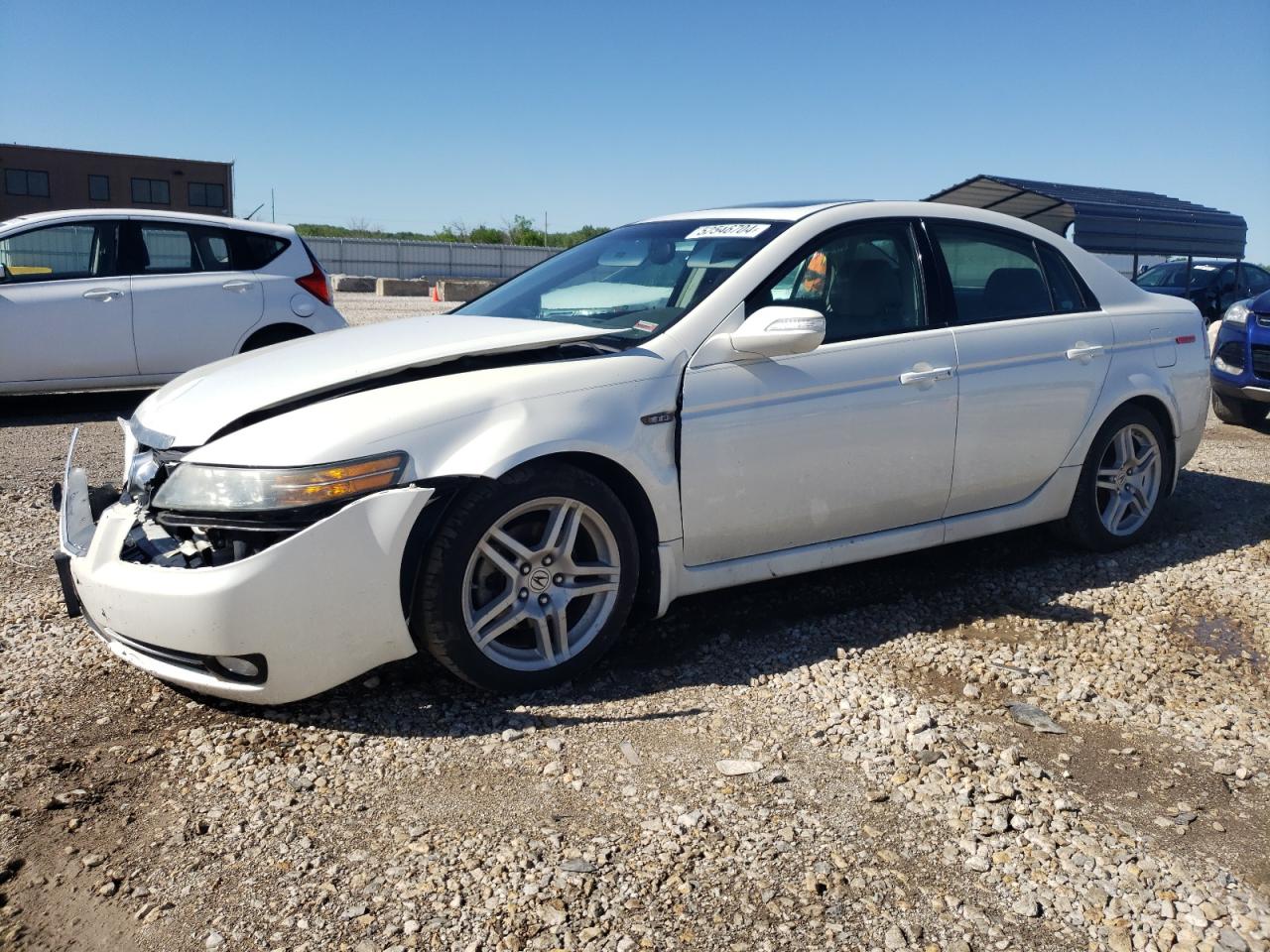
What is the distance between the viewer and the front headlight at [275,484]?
3148mm

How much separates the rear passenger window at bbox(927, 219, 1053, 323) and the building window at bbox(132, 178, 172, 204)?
3794 cm

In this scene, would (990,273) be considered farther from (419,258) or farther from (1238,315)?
(419,258)

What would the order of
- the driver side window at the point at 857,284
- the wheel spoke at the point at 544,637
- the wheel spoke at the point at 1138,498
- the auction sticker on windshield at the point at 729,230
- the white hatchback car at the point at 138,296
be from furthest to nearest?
1. the white hatchback car at the point at 138,296
2. the wheel spoke at the point at 1138,498
3. the auction sticker on windshield at the point at 729,230
4. the driver side window at the point at 857,284
5. the wheel spoke at the point at 544,637

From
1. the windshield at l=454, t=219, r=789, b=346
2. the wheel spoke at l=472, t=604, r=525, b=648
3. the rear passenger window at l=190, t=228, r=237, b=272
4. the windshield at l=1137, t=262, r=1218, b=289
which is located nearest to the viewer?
the wheel spoke at l=472, t=604, r=525, b=648

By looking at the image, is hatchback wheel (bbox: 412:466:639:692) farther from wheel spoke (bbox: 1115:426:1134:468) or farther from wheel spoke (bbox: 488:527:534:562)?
wheel spoke (bbox: 1115:426:1134:468)

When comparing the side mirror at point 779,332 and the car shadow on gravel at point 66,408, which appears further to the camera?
the car shadow on gravel at point 66,408

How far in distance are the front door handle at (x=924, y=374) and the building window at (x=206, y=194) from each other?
38.6m

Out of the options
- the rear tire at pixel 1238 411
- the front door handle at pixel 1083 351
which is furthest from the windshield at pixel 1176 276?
the front door handle at pixel 1083 351

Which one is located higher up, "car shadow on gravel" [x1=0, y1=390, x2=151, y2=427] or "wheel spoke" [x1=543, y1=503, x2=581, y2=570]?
"wheel spoke" [x1=543, y1=503, x2=581, y2=570]

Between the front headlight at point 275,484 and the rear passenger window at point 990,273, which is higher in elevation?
the rear passenger window at point 990,273

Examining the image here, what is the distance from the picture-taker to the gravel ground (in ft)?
8.19

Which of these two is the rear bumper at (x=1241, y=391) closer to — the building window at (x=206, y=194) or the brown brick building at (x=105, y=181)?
the brown brick building at (x=105, y=181)

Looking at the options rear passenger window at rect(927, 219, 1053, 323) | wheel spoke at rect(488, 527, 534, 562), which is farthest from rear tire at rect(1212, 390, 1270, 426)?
wheel spoke at rect(488, 527, 534, 562)

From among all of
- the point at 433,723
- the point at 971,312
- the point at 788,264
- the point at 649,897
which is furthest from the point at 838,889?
the point at 971,312
